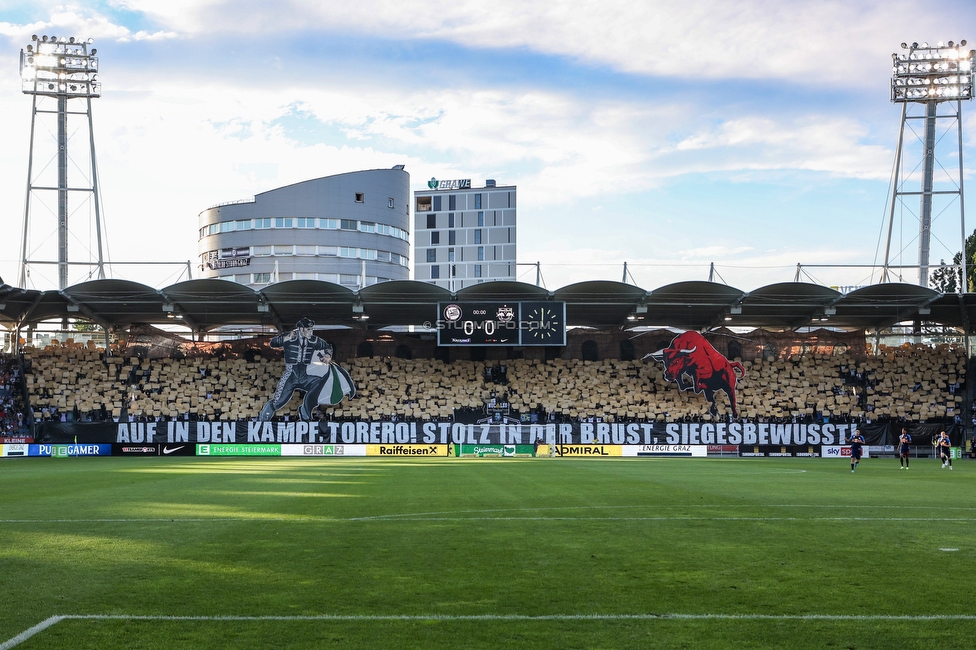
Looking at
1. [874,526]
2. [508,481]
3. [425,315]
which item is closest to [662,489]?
[508,481]

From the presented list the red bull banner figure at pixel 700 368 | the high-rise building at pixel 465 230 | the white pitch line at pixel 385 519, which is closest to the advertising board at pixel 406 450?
the red bull banner figure at pixel 700 368

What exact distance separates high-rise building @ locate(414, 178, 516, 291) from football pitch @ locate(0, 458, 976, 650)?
106065 millimetres

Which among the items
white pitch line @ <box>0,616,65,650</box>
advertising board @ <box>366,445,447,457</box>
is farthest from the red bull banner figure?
white pitch line @ <box>0,616,65,650</box>

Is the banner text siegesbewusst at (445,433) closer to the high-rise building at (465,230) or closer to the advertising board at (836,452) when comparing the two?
the advertising board at (836,452)

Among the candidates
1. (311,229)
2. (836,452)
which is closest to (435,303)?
(836,452)

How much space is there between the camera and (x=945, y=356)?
192 ft

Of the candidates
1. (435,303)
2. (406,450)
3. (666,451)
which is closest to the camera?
(406,450)

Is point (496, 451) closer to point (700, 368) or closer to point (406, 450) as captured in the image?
point (406, 450)

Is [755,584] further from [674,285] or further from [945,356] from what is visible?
[945,356]

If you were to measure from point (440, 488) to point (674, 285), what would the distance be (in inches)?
1287

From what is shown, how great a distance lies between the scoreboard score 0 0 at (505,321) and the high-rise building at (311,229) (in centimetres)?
5733

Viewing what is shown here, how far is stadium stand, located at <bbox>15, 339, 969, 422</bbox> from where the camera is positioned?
55.8 meters

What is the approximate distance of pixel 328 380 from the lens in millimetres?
56000

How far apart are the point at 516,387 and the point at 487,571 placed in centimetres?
4811
